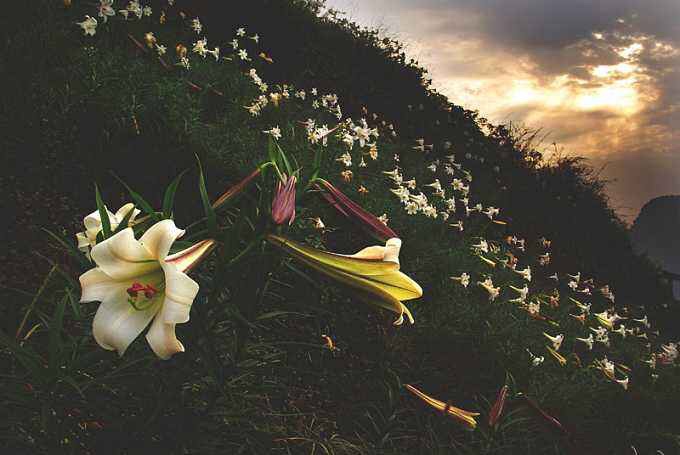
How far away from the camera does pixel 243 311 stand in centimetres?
138

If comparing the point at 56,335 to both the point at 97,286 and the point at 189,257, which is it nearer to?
the point at 97,286

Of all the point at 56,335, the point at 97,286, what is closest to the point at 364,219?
the point at 97,286

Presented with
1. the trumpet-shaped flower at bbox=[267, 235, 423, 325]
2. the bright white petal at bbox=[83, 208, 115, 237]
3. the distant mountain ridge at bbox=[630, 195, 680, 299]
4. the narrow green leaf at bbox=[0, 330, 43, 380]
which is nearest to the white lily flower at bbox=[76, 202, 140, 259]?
the bright white petal at bbox=[83, 208, 115, 237]

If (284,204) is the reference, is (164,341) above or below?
below

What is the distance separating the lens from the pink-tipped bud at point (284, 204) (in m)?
1.04

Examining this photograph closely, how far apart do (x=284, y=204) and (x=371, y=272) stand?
Result: 0.20 meters

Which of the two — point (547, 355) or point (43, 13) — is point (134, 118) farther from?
point (547, 355)

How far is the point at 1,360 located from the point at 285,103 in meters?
3.51

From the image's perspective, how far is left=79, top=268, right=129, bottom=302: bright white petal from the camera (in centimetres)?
92

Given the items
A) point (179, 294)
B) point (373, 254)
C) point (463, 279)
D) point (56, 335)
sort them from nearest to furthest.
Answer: point (179, 294) < point (373, 254) < point (56, 335) < point (463, 279)

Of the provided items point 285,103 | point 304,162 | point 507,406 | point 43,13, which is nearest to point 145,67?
point 43,13

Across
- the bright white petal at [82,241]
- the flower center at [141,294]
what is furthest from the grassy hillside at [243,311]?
the flower center at [141,294]

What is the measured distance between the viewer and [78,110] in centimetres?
295

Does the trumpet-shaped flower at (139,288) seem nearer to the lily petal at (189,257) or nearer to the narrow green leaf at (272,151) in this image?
the lily petal at (189,257)
